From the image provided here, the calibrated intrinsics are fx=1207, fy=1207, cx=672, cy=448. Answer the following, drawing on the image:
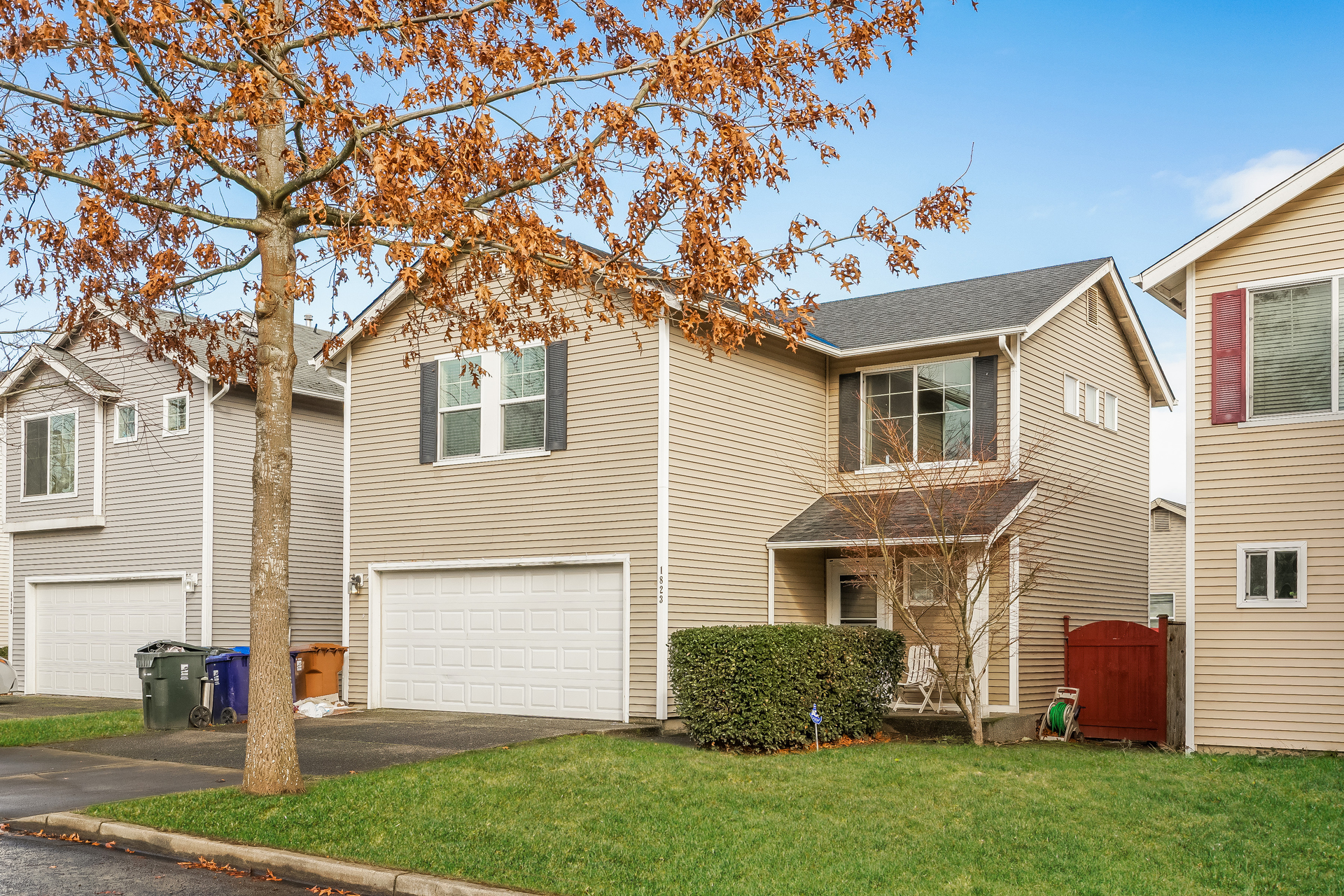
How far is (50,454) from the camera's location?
2336 cm

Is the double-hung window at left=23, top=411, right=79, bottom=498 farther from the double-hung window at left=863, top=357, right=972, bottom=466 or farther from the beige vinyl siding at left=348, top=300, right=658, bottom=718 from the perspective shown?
the double-hung window at left=863, top=357, right=972, bottom=466

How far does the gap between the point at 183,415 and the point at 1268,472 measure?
17.3 meters

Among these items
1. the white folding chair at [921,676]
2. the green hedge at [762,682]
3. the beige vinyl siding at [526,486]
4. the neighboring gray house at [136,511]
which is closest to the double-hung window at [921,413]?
the white folding chair at [921,676]

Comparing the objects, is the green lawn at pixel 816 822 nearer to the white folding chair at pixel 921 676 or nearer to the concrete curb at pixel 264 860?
the concrete curb at pixel 264 860

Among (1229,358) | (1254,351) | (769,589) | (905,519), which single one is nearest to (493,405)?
(769,589)

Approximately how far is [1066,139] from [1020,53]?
1.39 m

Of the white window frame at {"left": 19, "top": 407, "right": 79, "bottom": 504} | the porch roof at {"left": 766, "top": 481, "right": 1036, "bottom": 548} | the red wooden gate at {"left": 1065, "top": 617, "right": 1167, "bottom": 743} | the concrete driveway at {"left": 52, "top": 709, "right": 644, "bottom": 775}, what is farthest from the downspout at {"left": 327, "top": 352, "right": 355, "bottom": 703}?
the red wooden gate at {"left": 1065, "top": 617, "right": 1167, "bottom": 743}

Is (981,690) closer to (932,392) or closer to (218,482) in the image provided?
(932,392)

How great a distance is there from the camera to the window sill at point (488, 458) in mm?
16703

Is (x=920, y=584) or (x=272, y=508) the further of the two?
(x=920, y=584)

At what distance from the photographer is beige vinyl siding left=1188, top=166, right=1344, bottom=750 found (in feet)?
41.9

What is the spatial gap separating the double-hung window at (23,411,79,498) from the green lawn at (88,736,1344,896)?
1468 cm

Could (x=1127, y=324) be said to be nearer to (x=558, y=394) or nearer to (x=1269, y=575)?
(x=1269, y=575)

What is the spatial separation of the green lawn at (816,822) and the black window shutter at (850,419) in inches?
265
